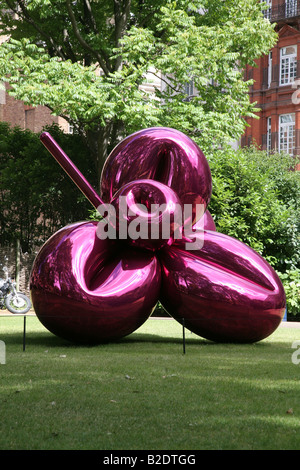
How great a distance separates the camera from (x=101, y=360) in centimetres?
798

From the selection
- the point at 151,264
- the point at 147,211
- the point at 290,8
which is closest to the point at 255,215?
the point at 151,264

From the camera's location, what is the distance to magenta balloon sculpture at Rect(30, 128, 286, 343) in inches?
359

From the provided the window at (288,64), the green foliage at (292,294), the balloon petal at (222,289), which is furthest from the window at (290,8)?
the balloon petal at (222,289)

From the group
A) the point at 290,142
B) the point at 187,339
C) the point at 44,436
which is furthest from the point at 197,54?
the point at 290,142

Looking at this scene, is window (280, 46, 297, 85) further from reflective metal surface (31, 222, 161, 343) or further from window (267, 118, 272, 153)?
reflective metal surface (31, 222, 161, 343)

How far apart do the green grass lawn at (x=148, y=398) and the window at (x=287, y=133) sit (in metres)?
30.2

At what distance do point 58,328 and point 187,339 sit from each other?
2.78 metres

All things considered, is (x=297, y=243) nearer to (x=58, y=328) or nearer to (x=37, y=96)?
(x=37, y=96)

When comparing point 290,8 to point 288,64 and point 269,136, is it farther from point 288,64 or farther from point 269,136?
point 269,136

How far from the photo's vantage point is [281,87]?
38.0 m

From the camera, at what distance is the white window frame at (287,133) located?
3788 centimetres

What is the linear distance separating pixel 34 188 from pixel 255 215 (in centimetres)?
896

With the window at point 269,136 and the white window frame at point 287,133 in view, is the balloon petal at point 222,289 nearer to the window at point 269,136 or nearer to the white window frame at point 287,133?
the white window frame at point 287,133

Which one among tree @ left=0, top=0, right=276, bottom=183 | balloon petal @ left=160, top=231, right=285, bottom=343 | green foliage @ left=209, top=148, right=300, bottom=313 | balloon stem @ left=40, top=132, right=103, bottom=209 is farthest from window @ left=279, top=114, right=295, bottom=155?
balloon petal @ left=160, top=231, right=285, bottom=343
